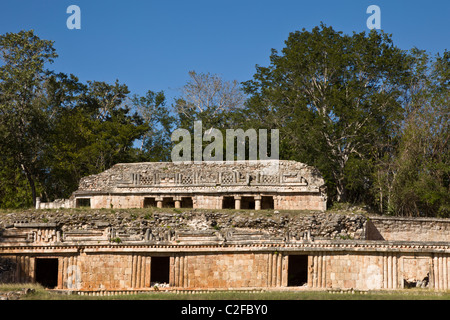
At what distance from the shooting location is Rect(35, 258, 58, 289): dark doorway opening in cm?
2678

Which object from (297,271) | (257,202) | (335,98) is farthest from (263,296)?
(335,98)

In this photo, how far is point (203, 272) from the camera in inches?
949

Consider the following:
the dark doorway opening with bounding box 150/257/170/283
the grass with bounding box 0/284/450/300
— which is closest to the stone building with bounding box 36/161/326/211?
the dark doorway opening with bounding box 150/257/170/283

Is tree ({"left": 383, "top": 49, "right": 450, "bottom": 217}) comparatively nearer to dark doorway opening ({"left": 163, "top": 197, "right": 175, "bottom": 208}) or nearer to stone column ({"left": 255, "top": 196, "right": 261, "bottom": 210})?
stone column ({"left": 255, "top": 196, "right": 261, "bottom": 210})

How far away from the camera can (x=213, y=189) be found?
34.0m

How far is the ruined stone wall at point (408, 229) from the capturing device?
31.6 meters

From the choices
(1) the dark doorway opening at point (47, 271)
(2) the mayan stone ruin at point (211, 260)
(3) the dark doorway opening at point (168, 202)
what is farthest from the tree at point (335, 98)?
(1) the dark doorway opening at point (47, 271)

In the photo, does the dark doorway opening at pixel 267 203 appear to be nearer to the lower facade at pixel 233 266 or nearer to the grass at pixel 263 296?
the lower facade at pixel 233 266

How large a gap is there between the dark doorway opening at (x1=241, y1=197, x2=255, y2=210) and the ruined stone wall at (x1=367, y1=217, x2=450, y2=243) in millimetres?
7168

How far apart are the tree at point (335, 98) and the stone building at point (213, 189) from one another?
446 centimetres

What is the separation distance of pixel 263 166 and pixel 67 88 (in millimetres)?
21712

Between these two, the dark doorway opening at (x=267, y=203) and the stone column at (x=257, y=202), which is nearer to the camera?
the stone column at (x=257, y=202)

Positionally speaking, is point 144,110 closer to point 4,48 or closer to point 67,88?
point 67,88

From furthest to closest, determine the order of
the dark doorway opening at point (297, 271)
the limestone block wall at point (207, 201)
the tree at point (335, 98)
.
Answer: the tree at point (335, 98), the limestone block wall at point (207, 201), the dark doorway opening at point (297, 271)
